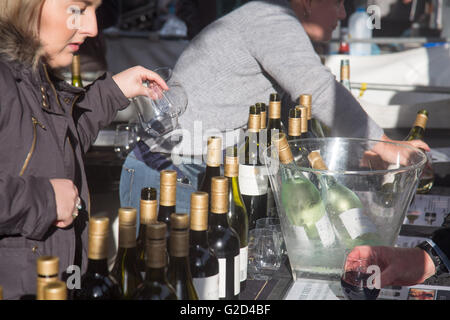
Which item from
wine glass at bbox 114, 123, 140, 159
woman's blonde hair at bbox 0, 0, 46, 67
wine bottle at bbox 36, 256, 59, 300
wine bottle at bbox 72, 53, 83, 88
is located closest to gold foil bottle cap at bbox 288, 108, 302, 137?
woman's blonde hair at bbox 0, 0, 46, 67

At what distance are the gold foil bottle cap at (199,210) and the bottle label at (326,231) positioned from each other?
12.0 inches

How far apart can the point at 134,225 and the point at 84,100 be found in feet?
2.43

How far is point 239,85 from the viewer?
1793 millimetres

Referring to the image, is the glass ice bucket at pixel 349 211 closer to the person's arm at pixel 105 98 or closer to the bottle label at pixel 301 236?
the bottle label at pixel 301 236

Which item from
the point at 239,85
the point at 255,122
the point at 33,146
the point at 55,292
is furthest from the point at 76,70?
the point at 55,292

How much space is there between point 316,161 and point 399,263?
320mm

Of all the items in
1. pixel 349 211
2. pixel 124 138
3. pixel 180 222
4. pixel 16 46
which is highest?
pixel 16 46

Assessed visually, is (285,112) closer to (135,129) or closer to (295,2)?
(295,2)

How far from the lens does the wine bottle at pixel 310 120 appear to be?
62.5 inches

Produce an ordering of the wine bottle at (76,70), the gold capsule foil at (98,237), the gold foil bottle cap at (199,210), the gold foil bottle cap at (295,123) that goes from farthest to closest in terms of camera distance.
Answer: the wine bottle at (76,70)
the gold foil bottle cap at (295,123)
the gold foil bottle cap at (199,210)
the gold capsule foil at (98,237)

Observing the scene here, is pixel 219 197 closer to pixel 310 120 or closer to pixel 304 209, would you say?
pixel 304 209

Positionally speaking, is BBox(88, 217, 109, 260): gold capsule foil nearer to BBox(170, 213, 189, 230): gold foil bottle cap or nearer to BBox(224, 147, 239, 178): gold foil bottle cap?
BBox(170, 213, 189, 230): gold foil bottle cap

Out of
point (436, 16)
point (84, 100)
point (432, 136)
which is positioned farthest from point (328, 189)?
point (436, 16)

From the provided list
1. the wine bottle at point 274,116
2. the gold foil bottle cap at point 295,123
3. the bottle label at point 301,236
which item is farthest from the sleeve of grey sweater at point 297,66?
the bottle label at point 301,236
